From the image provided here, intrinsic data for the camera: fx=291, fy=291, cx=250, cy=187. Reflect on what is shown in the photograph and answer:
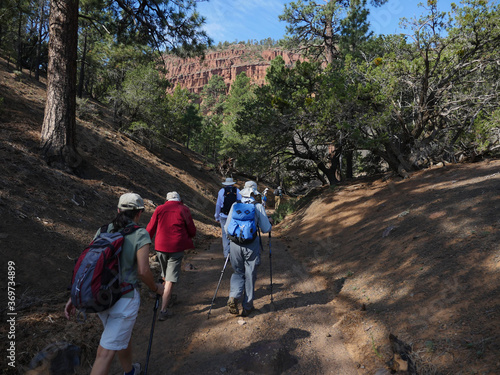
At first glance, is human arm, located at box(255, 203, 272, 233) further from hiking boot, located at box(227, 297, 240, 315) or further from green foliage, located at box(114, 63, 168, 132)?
green foliage, located at box(114, 63, 168, 132)

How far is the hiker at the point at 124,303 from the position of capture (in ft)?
7.95

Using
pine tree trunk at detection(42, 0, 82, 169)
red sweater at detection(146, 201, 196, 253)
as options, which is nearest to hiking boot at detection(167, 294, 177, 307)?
red sweater at detection(146, 201, 196, 253)

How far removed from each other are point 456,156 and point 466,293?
42.4 ft

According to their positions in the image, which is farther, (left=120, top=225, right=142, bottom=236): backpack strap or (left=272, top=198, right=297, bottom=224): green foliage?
(left=272, top=198, right=297, bottom=224): green foliage

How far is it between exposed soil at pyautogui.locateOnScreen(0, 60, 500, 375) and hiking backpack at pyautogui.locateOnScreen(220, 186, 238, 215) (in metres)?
1.57

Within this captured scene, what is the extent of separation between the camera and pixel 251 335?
402 centimetres

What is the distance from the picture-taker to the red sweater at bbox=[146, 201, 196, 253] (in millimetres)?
4559

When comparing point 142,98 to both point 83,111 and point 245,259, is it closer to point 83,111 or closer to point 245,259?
point 83,111

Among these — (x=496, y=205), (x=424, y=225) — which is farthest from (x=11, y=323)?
(x=496, y=205)

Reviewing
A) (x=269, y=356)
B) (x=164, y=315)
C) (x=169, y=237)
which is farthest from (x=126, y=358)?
(x=169, y=237)

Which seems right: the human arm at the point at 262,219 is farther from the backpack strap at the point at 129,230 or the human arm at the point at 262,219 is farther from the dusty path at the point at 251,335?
the backpack strap at the point at 129,230

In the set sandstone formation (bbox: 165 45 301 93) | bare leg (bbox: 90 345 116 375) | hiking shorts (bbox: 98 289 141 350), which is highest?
sandstone formation (bbox: 165 45 301 93)

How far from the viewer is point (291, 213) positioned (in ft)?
54.1

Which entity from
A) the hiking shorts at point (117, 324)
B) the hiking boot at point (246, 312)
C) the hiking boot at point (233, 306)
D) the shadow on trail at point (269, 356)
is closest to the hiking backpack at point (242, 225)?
the hiking boot at point (233, 306)
